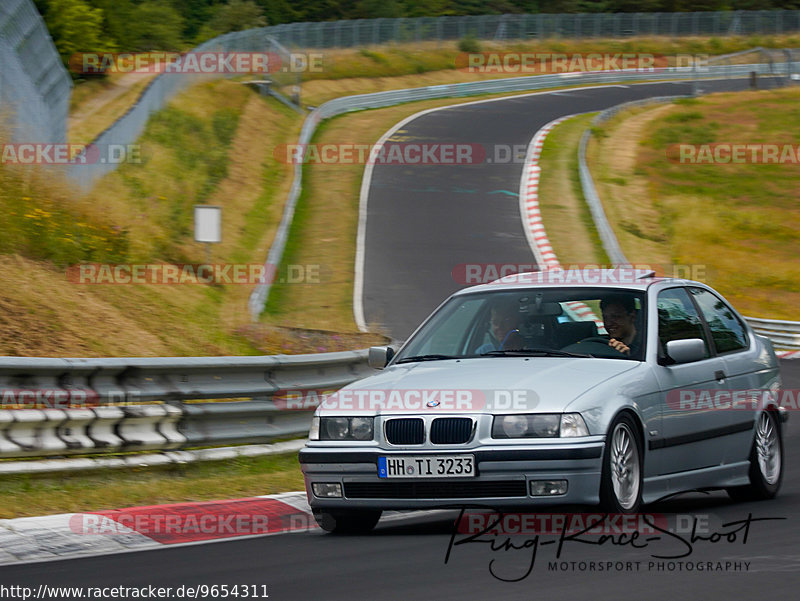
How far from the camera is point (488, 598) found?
534 cm

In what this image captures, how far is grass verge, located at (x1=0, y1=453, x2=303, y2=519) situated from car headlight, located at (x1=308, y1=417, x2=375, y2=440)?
5.62ft

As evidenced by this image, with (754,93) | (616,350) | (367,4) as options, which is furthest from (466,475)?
(367,4)

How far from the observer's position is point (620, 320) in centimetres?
812

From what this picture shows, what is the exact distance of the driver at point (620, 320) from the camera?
8.00 metres

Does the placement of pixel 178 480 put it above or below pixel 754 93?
below

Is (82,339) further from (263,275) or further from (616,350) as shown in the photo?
(263,275)

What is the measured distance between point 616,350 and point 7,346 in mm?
5969

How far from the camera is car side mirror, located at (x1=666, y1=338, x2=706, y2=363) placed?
7.72 m
